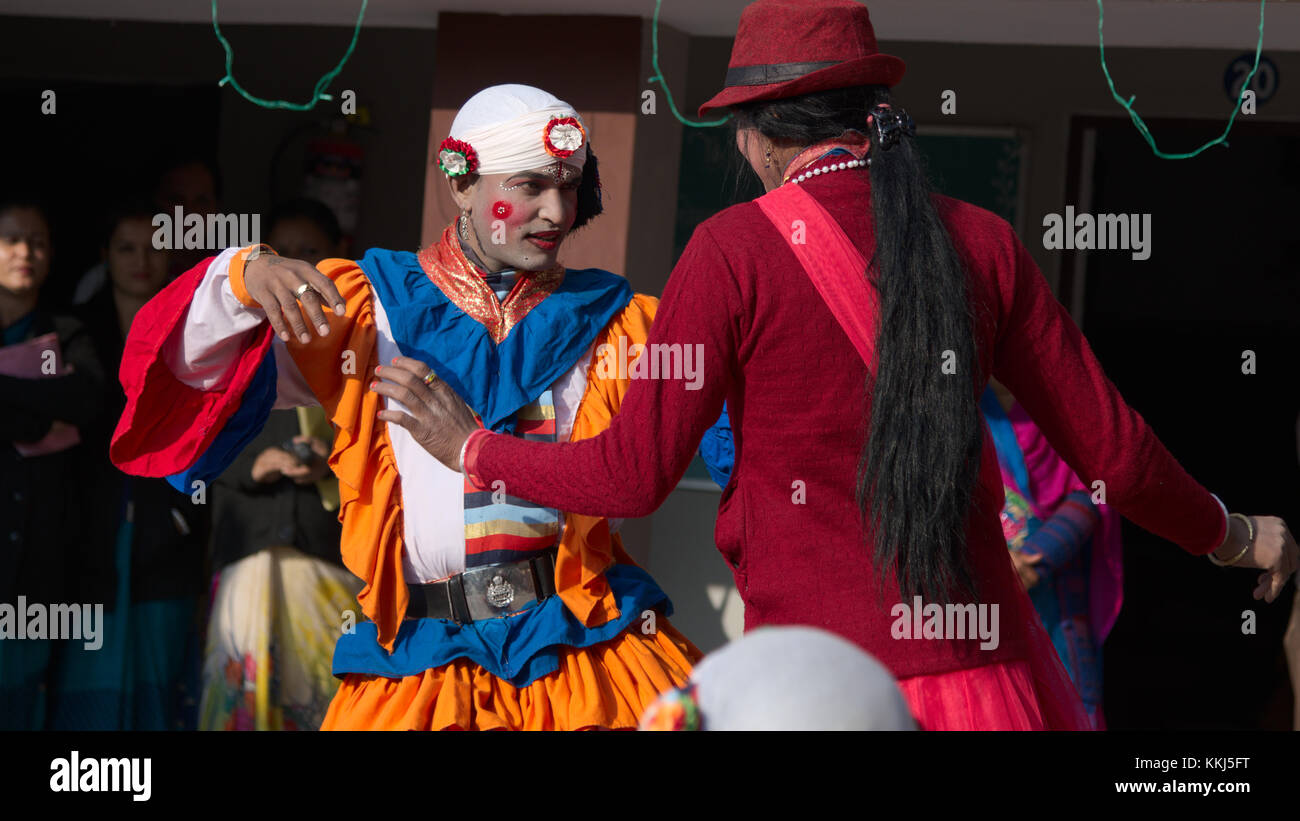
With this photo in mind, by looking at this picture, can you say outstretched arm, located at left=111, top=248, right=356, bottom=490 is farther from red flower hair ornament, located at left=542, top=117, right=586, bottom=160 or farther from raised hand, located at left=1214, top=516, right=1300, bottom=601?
raised hand, located at left=1214, top=516, right=1300, bottom=601

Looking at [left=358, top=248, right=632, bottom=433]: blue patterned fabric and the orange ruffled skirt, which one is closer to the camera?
the orange ruffled skirt

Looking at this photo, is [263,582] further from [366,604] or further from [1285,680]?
[1285,680]

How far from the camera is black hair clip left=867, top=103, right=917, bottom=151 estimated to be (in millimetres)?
2035

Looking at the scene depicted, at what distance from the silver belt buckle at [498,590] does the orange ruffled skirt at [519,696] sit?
11 centimetres

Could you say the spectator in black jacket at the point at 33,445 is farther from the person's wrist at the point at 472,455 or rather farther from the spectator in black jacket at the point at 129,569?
the person's wrist at the point at 472,455

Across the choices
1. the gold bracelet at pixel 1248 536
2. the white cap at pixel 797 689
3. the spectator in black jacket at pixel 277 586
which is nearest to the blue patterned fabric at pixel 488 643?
the gold bracelet at pixel 1248 536

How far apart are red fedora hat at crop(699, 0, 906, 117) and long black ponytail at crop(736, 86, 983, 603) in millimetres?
235

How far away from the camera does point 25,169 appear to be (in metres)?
5.89

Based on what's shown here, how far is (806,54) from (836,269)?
0.34m

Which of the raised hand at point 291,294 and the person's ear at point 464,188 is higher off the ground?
the person's ear at point 464,188

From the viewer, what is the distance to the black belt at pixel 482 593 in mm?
2557

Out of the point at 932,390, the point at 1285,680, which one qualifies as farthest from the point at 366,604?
the point at 1285,680

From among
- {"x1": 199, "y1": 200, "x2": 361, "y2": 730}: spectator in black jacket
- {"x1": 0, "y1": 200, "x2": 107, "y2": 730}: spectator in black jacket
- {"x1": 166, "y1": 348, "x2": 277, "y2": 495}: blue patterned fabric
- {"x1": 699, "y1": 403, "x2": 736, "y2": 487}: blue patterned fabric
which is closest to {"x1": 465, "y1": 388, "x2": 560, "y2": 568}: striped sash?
{"x1": 699, "y1": 403, "x2": 736, "y2": 487}: blue patterned fabric

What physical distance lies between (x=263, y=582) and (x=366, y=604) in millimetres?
2179
